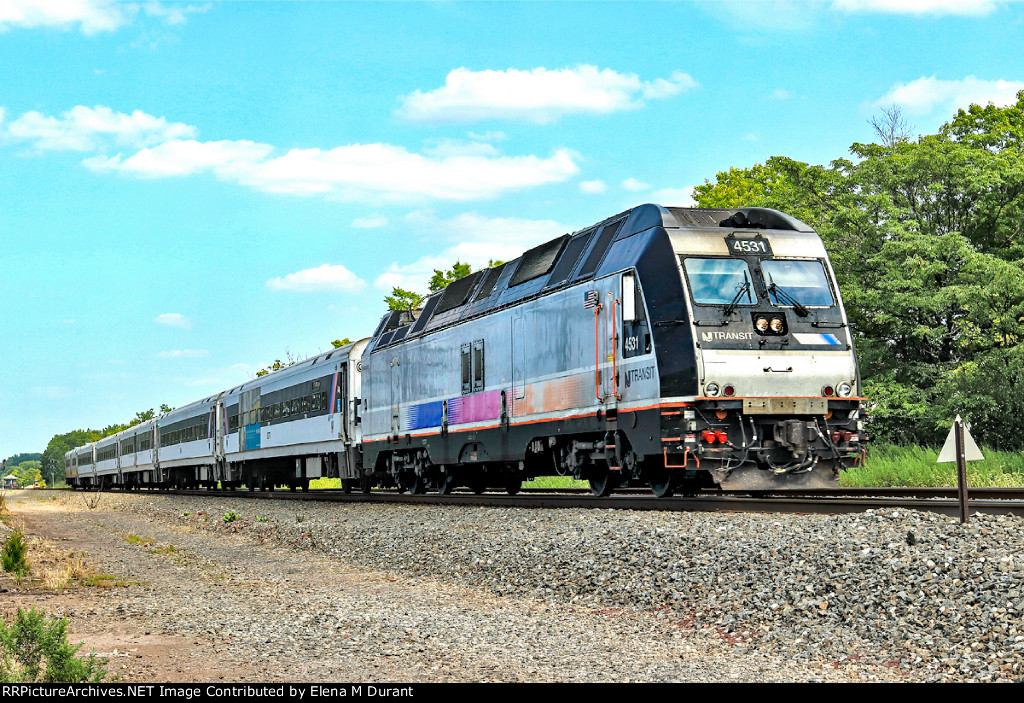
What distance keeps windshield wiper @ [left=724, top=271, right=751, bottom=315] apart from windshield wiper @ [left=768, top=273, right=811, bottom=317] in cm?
30

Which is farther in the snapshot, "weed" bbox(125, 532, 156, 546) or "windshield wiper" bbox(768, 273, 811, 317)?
"weed" bbox(125, 532, 156, 546)

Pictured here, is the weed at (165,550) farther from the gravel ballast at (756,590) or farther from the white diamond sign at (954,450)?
the white diamond sign at (954,450)

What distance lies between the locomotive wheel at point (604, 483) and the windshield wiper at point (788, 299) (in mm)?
3932

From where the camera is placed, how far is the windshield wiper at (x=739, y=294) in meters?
13.8

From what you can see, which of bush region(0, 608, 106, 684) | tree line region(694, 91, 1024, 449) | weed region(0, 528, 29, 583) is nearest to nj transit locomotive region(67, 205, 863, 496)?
weed region(0, 528, 29, 583)

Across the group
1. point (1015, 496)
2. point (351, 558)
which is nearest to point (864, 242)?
point (1015, 496)

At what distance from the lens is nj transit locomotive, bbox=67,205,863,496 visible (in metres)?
13.5

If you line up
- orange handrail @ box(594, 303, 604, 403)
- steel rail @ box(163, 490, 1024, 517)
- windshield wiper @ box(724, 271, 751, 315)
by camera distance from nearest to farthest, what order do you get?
steel rail @ box(163, 490, 1024, 517)
windshield wiper @ box(724, 271, 751, 315)
orange handrail @ box(594, 303, 604, 403)

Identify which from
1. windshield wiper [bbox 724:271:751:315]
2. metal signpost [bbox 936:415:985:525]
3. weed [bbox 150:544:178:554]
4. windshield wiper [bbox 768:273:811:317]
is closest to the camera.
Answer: metal signpost [bbox 936:415:985:525]

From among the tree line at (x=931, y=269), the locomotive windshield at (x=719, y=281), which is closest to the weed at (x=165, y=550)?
the locomotive windshield at (x=719, y=281)

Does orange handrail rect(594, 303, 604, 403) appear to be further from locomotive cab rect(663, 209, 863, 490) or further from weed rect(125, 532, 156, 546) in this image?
weed rect(125, 532, 156, 546)

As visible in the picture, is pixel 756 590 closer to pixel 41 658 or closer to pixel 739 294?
pixel 41 658

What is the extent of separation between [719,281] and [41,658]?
967 cm

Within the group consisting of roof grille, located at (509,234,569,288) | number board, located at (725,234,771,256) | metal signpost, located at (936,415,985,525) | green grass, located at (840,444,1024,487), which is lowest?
green grass, located at (840,444,1024,487)
